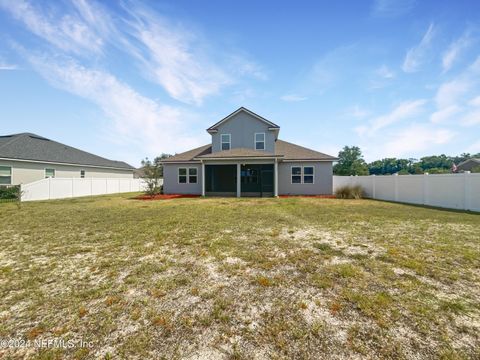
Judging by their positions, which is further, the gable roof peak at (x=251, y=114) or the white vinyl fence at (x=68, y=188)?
the gable roof peak at (x=251, y=114)

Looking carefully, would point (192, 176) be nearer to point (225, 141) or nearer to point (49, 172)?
point (225, 141)

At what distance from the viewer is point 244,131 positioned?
1859 centimetres

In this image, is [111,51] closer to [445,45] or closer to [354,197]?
[445,45]

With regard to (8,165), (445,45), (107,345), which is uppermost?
(445,45)

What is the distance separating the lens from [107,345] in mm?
2219

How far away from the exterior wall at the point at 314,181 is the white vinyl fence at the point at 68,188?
12.5 meters

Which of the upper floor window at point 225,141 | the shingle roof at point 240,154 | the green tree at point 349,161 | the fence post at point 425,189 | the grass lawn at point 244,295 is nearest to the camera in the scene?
the grass lawn at point 244,295

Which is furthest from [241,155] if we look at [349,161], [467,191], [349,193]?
[349,161]

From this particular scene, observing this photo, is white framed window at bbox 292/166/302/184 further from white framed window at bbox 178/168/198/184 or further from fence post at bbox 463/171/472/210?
fence post at bbox 463/171/472/210

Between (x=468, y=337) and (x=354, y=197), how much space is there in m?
15.1

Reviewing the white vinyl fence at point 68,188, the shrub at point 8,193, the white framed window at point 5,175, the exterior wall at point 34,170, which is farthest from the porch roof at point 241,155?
the white framed window at point 5,175

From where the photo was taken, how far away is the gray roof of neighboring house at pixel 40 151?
18484 millimetres

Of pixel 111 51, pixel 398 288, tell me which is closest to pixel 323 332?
pixel 398 288

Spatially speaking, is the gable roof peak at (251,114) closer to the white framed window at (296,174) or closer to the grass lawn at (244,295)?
the white framed window at (296,174)
